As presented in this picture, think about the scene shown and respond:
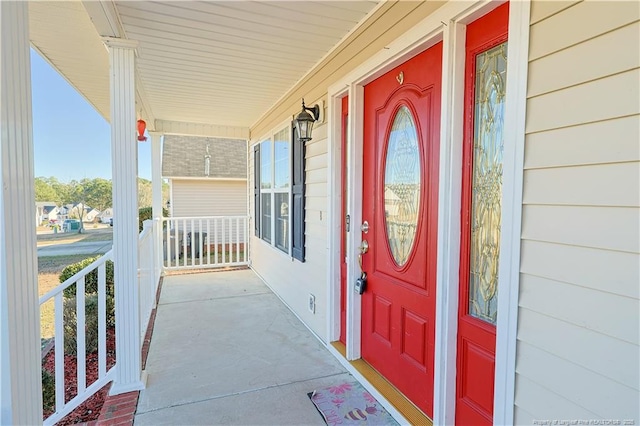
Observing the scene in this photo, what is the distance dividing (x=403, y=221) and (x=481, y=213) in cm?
59

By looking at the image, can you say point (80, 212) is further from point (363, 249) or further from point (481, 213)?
point (481, 213)

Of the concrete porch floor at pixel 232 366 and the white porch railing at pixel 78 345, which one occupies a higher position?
the white porch railing at pixel 78 345

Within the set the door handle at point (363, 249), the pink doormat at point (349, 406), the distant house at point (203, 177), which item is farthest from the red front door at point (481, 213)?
the distant house at point (203, 177)

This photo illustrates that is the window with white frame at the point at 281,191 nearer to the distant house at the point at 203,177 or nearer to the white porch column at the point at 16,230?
the white porch column at the point at 16,230

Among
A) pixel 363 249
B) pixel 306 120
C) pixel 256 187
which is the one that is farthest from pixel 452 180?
pixel 256 187

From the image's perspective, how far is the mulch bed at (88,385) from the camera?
2232 millimetres

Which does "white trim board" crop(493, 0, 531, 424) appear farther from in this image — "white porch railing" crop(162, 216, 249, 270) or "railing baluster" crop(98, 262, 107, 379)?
"white porch railing" crop(162, 216, 249, 270)

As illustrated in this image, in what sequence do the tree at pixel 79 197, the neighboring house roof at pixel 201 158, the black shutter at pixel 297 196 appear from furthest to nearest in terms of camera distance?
1. the neighboring house roof at pixel 201 158
2. the black shutter at pixel 297 196
3. the tree at pixel 79 197

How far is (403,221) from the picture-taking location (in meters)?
2.10

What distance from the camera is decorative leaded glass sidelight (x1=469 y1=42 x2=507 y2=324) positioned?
4.80 feet

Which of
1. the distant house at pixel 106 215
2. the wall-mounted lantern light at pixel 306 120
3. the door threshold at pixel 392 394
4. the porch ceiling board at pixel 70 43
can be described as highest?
the porch ceiling board at pixel 70 43

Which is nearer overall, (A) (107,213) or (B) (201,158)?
(A) (107,213)

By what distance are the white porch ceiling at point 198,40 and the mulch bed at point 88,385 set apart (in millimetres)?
2331

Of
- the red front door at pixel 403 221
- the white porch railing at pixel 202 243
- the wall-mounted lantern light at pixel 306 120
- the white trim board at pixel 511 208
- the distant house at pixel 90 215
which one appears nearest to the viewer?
the white trim board at pixel 511 208
